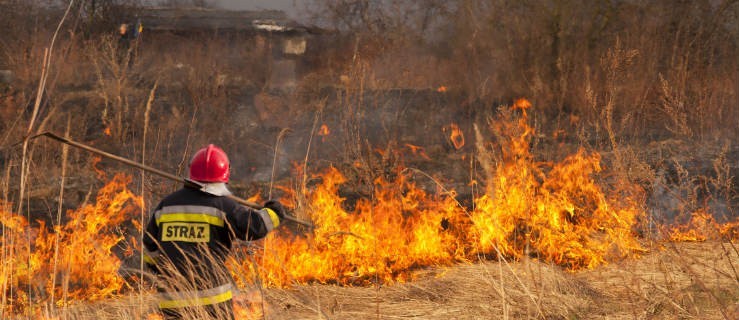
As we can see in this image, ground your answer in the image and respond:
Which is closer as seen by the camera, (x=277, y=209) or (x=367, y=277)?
(x=277, y=209)

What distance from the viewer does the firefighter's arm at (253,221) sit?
11.8 ft

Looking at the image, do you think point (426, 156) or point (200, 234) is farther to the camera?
point (426, 156)

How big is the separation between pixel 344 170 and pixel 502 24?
20.3 feet

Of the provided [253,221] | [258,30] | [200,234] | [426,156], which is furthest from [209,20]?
[253,221]

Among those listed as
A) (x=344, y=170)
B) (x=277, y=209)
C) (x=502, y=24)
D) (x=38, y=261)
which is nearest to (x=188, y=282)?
(x=277, y=209)

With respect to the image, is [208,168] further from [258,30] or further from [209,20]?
[209,20]

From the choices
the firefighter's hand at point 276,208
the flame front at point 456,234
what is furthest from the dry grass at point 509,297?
the firefighter's hand at point 276,208

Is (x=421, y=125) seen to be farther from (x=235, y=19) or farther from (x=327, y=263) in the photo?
(x=235, y=19)

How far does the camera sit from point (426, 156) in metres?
12.3

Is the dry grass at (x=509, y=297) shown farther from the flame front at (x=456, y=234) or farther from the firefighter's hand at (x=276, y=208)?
the firefighter's hand at (x=276, y=208)

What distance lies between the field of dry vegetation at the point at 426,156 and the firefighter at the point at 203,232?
23cm

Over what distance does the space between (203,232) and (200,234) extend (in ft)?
0.07

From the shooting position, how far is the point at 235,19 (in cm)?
2720

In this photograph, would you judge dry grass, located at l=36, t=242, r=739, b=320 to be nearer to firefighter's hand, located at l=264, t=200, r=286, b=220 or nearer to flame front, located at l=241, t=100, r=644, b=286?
flame front, located at l=241, t=100, r=644, b=286
